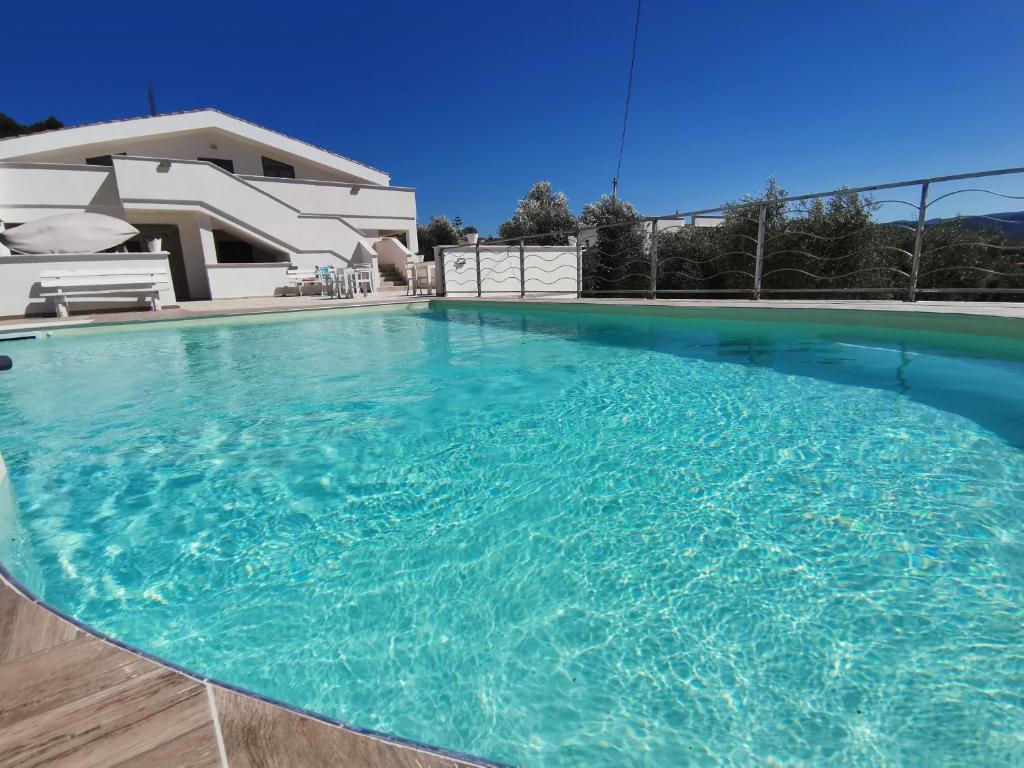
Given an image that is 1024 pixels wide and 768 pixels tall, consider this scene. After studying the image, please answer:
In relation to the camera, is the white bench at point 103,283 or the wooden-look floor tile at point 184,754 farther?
the white bench at point 103,283

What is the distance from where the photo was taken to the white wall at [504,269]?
12.7 meters

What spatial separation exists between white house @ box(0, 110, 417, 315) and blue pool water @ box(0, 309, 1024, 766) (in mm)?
10130

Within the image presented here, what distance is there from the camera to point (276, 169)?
18.1 metres

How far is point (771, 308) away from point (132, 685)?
23.9 ft

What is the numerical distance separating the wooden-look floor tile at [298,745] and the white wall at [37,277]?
11.9m

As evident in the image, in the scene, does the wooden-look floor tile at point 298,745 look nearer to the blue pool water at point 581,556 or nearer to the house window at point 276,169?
the blue pool water at point 581,556

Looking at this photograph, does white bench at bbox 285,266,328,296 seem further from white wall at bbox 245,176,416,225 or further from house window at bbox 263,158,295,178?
house window at bbox 263,158,295,178

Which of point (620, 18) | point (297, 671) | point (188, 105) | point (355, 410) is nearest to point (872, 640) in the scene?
point (297, 671)

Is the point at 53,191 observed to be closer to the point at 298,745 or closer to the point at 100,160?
the point at 100,160

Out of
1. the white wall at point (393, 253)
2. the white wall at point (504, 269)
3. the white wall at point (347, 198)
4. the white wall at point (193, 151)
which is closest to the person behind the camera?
the white wall at point (504, 269)

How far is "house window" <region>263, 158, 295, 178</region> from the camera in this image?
17906mm

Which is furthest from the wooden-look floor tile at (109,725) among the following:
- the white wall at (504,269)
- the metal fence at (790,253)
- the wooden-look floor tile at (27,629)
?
the white wall at (504,269)

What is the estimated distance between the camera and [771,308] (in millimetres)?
6691

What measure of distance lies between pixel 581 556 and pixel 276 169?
20.3m
